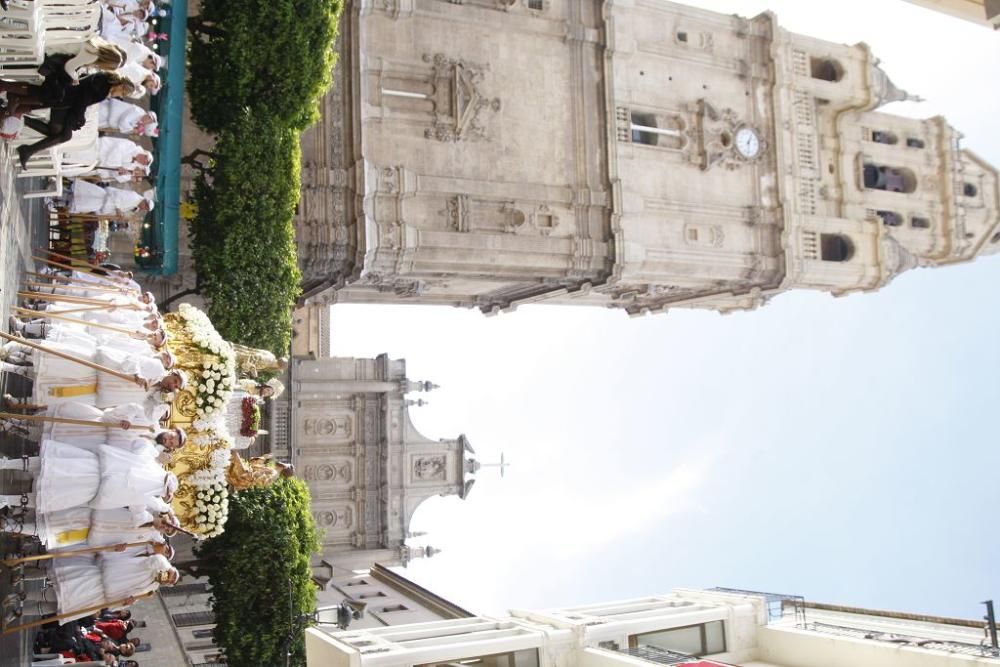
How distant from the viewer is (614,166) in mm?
26438

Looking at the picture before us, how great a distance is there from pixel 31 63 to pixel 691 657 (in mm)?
14163

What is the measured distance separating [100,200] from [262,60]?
182 inches

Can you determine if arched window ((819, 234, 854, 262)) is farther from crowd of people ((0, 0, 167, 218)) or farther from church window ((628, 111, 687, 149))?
crowd of people ((0, 0, 167, 218))

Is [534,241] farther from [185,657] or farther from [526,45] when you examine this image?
[185,657]

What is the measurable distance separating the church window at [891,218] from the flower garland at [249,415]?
2097 centimetres

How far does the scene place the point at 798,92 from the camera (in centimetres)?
2945

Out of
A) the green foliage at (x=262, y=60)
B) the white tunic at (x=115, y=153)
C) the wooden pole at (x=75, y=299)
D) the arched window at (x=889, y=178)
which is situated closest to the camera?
the wooden pole at (x=75, y=299)

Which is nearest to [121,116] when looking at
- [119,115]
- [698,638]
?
[119,115]

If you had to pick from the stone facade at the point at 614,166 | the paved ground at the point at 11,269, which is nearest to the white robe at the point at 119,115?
the paved ground at the point at 11,269

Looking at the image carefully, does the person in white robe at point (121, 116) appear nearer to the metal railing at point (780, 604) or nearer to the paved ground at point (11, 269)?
the paved ground at point (11, 269)

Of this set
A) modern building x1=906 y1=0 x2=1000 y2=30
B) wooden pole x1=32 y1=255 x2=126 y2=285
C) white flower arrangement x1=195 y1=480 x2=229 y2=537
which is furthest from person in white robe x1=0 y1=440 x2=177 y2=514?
modern building x1=906 y1=0 x2=1000 y2=30

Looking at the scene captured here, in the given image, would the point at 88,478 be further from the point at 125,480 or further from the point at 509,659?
the point at 509,659

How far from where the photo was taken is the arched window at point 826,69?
30.2m

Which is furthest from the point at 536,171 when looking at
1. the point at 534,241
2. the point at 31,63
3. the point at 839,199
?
the point at 31,63
